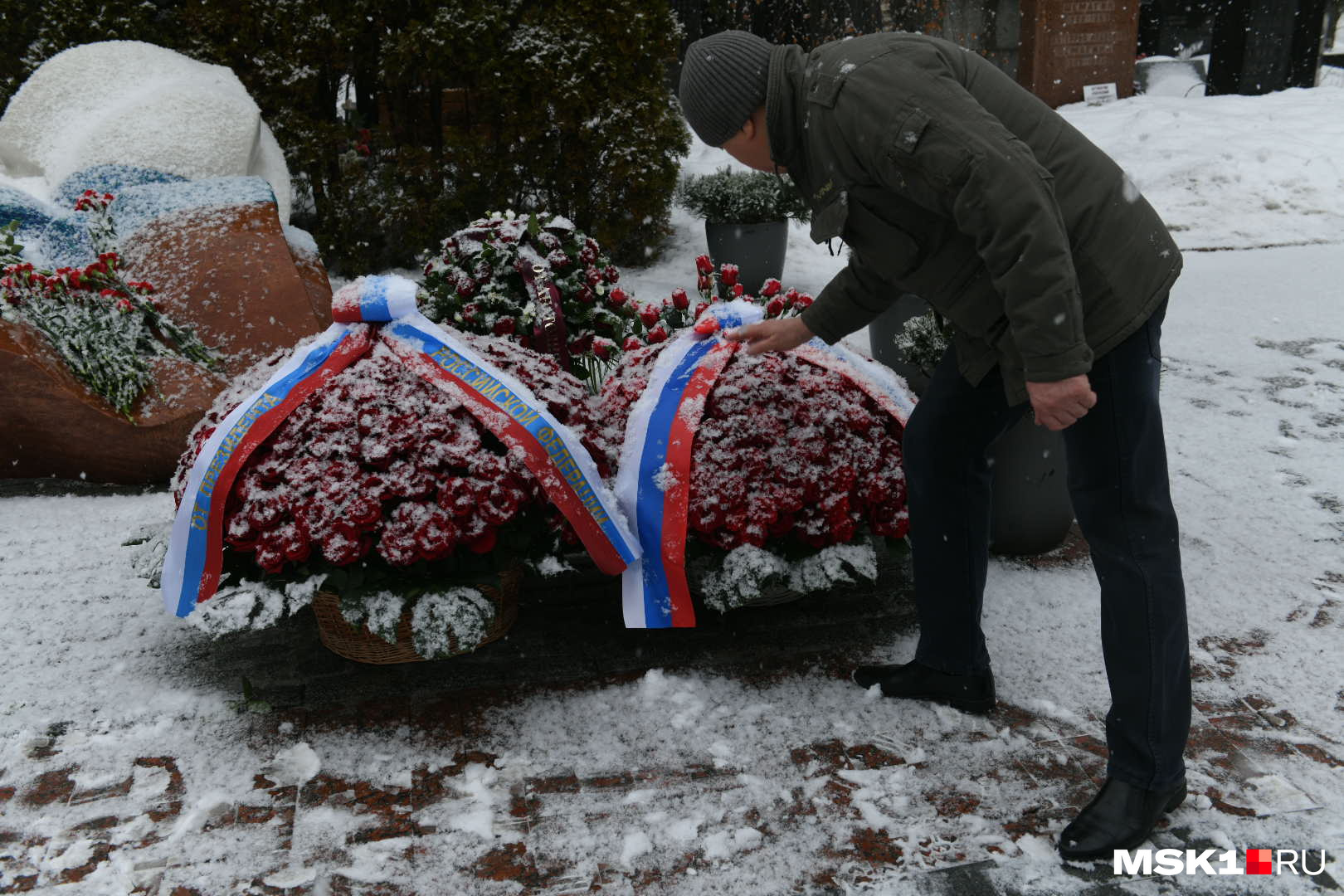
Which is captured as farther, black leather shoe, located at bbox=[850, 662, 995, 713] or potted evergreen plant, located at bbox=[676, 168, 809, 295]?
potted evergreen plant, located at bbox=[676, 168, 809, 295]

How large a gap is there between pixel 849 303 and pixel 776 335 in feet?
0.64

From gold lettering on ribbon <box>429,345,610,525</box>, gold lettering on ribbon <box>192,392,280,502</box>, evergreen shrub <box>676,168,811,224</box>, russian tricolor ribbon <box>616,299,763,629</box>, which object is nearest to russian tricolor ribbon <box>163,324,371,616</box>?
gold lettering on ribbon <box>192,392,280,502</box>

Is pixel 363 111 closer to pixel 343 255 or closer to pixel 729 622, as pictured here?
pixel 343 255

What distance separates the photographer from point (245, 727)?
2.39m

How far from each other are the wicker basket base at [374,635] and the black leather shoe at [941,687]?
0.97m

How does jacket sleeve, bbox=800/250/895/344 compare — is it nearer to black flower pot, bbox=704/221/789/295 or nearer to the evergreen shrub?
black flower pot, bbox=704/221/789/295

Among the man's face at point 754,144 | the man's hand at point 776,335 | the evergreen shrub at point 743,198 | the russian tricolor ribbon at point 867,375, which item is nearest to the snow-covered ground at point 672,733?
the russian tricolor ribbon at point 867,375

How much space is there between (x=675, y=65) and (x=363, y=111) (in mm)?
5097

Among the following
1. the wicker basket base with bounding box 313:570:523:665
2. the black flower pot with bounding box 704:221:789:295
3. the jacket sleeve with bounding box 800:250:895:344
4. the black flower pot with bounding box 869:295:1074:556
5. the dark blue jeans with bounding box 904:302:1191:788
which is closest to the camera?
the dark blue jeans with bounding box 904:302:1191:788

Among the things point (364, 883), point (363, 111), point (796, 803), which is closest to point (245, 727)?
point (364, 883)
